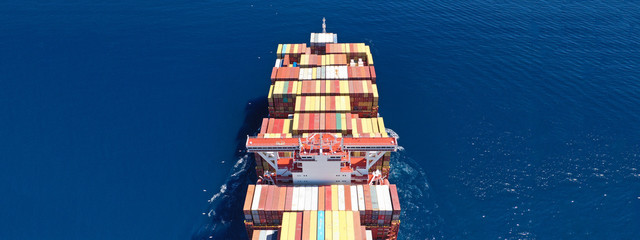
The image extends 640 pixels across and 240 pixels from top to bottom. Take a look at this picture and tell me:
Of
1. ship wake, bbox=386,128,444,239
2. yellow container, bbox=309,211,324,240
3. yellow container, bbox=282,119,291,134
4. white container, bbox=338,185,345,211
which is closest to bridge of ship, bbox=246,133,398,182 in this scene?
white container, bbox=338,185,345,211

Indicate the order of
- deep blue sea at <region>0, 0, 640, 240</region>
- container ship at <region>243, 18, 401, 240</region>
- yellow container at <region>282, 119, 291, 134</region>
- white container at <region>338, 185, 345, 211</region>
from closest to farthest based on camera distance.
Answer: container ship at <region>243, 18, 401, 240</region> < white container at <region>338, 185, 345, 211</region> < yellow container at <region>282, 119, 291, 134</region> < deep blue sea at <region>0, 0, 640, 240</region>

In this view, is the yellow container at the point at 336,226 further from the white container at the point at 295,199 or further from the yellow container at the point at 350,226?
the white container at the point at 295,199

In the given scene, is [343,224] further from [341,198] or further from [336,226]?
[341,198]

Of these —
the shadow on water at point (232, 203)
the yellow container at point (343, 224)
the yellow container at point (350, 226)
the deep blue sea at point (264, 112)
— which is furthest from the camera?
the deep blue sea at point (264, 112)

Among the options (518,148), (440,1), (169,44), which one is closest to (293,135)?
(518,148)

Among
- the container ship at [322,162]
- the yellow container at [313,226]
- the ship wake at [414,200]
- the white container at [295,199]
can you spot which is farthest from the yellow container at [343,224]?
the ship wake at [414,200]

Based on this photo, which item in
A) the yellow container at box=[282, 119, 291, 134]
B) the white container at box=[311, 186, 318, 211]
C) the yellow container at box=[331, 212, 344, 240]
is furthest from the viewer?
the yellow container at box=[282, 119, 291, 134]

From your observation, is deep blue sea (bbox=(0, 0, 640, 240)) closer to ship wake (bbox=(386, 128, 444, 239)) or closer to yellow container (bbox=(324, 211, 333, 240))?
ship wake (bbox=(386, 128, 444, 239))
